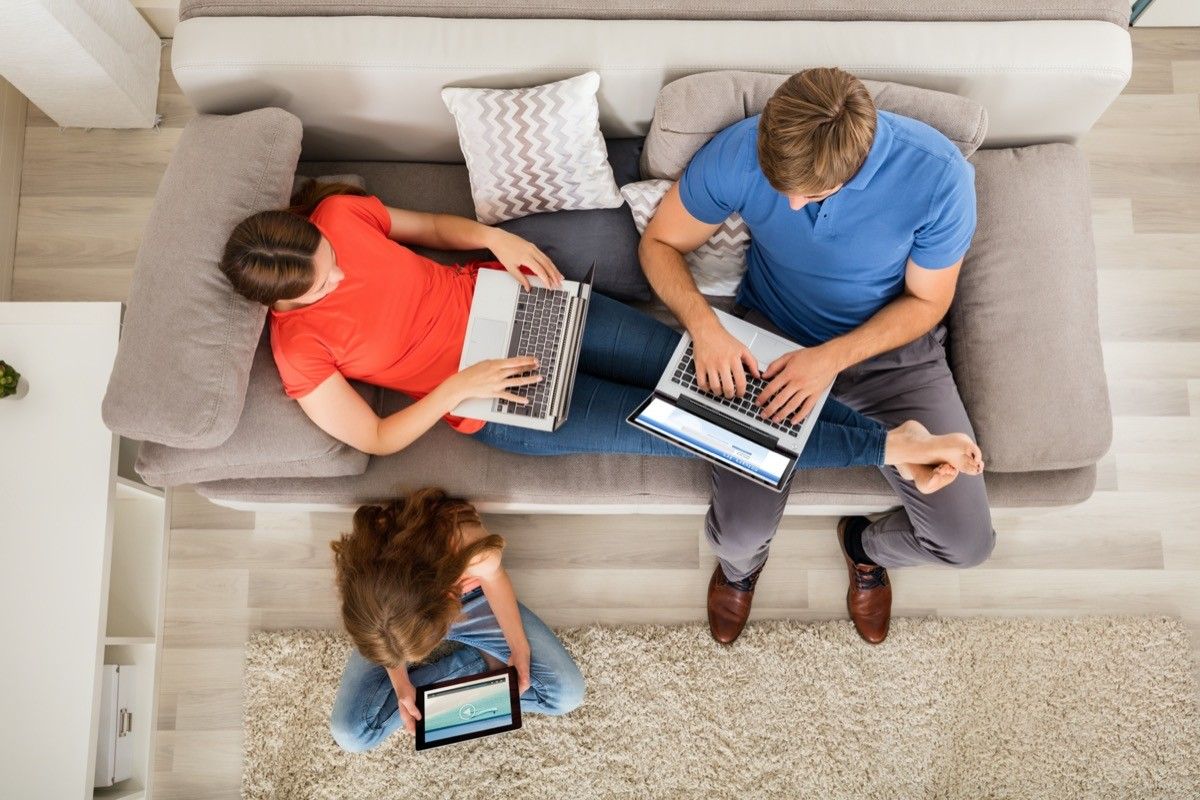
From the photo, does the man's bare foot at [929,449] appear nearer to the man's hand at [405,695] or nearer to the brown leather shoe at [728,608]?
the brown leather shoe at [728,608]

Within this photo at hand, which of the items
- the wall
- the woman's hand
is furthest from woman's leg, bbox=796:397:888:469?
the wall

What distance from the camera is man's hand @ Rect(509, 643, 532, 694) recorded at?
1913 millimetres

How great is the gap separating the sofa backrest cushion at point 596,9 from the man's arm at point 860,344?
60cm

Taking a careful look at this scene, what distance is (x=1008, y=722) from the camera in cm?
209

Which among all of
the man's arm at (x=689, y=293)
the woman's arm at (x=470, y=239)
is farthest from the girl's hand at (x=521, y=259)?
the man's arm at (x=689, y=293)

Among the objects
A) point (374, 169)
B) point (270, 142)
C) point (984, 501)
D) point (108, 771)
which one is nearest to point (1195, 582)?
point (984, 501)

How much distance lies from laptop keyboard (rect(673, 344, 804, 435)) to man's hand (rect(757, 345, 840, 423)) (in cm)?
1

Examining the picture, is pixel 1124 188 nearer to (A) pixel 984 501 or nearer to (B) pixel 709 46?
(A) pixel 984 501

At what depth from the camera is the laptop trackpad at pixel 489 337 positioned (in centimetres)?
172

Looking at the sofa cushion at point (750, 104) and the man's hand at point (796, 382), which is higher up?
the sofa cushion at point (750, 104)

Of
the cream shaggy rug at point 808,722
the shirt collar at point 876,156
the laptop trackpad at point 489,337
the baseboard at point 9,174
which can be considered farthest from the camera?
the baseboard at point 9,174

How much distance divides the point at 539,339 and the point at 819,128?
71cm

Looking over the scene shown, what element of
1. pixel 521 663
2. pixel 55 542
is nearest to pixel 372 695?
pixel 521 663

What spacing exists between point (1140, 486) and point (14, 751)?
2.92 m
